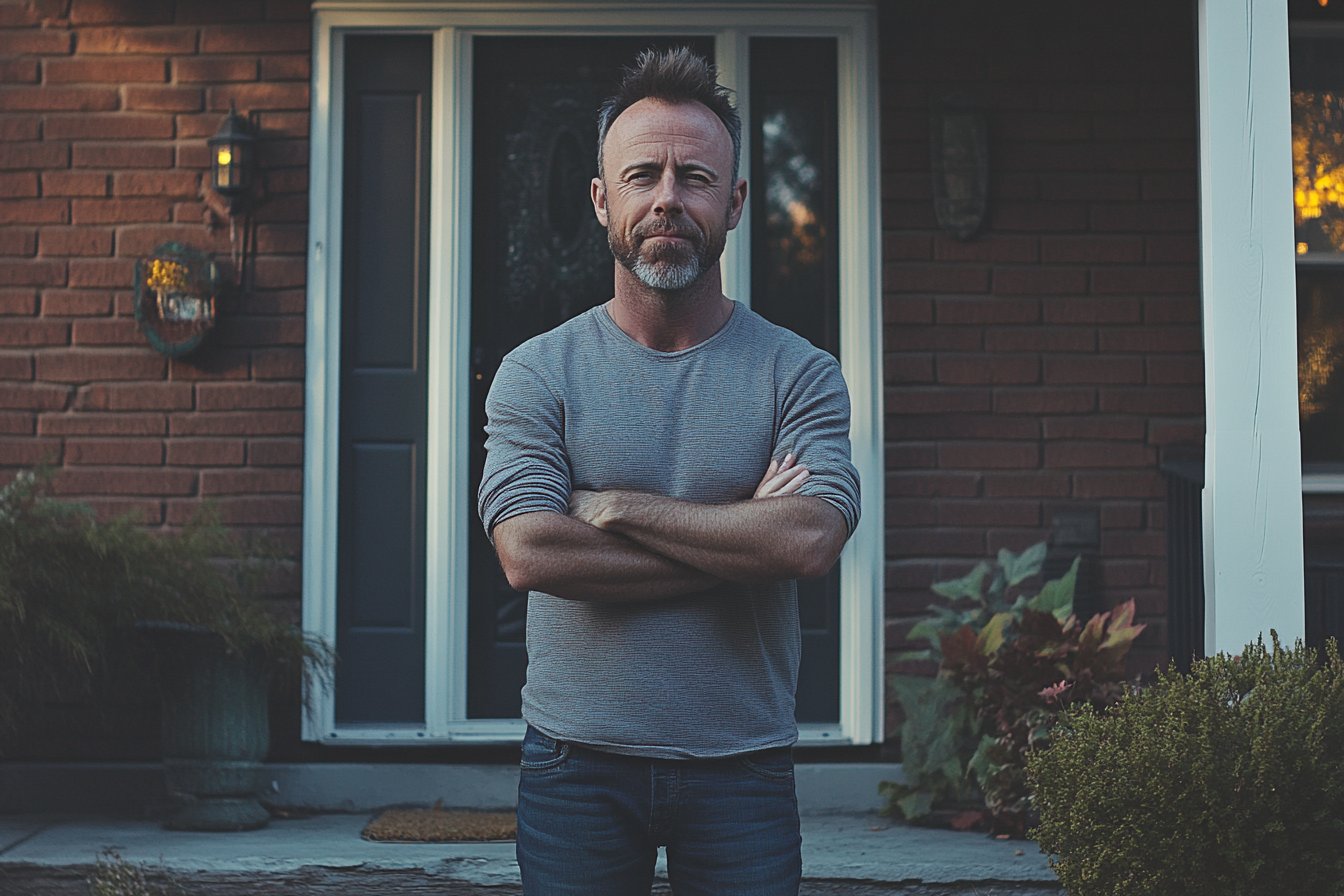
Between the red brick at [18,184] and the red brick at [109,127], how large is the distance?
0.16 meters

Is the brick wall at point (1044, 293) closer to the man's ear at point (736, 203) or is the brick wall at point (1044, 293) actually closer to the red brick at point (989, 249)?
the red brick at point (989, 249)

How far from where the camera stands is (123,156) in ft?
14.7

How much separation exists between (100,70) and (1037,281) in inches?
137

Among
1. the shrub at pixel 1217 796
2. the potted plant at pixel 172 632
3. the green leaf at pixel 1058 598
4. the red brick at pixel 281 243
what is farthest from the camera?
the red brick at pixel 281 243

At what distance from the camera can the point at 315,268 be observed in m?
4.45

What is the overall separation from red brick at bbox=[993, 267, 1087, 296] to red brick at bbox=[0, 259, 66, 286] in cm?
337

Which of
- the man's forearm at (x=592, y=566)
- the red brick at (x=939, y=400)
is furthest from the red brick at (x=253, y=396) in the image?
the man's forearm at (x=592, y=566)

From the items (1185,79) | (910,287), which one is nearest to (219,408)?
(910,287)

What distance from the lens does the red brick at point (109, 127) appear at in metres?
4.47

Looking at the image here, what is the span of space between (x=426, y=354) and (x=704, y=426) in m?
2.82

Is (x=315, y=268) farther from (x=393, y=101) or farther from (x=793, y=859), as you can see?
(x=793, y=859)

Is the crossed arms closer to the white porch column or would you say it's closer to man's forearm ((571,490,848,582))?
man's forearm ((571,490,848,582))

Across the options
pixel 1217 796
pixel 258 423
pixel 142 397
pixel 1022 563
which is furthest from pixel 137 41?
pixel 1217 796

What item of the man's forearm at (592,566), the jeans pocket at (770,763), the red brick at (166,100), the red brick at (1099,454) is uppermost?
the red brick at (166,100)
